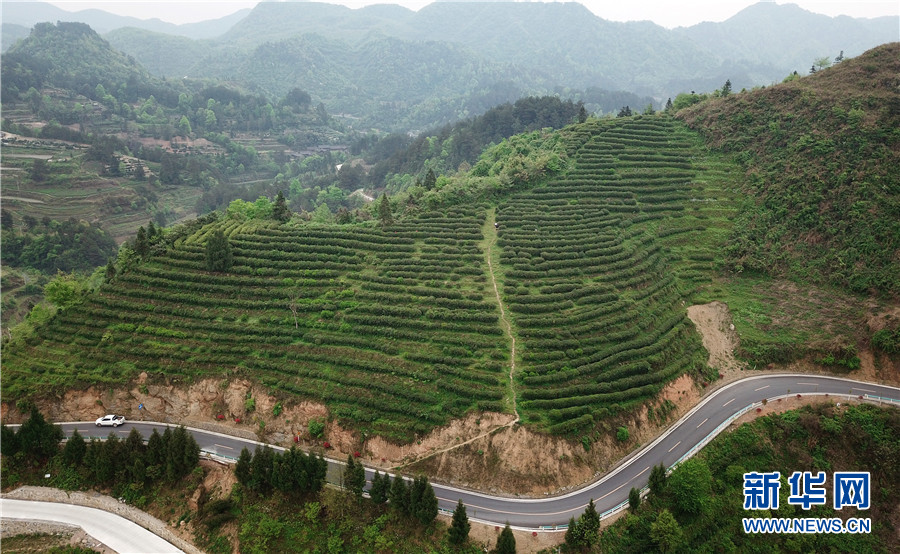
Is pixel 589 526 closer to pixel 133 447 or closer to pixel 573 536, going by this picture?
pixel 573 536

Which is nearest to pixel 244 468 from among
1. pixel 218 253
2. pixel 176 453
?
pixel 176 453

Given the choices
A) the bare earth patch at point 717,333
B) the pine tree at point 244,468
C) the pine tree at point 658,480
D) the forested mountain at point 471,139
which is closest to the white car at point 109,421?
the pine tree at point 244,468

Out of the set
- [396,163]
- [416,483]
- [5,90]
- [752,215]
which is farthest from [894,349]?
[5,90]

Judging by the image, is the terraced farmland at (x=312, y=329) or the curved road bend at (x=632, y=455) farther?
the terraced farmland at (x=312, y=329)

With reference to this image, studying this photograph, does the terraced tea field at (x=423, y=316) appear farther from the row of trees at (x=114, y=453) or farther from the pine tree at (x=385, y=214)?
the row of trees at (x=114, y=453)

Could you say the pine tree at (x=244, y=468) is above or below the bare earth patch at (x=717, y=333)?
below

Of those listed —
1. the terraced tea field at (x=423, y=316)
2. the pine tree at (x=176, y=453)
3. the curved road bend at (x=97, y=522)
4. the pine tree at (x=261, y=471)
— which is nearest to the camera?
the curved road bend at (x=97, y=522)
